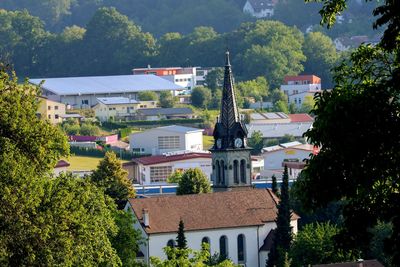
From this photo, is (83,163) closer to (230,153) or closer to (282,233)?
(230,153)

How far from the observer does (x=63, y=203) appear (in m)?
21.0

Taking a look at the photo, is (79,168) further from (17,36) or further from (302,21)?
(302,21)

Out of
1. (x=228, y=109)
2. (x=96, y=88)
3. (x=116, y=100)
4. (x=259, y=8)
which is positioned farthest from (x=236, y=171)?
(x=259, y=8)

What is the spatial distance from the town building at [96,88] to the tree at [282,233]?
199ft

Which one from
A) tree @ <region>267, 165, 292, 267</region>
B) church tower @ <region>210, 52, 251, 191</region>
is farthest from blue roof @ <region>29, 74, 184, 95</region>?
tree @ <region>267, 165, 292, 267</region>

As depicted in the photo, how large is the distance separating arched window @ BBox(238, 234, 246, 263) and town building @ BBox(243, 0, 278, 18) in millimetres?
113039

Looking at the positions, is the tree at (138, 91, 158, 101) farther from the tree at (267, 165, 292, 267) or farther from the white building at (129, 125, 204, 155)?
the tree at (267, 165, 292, 267)

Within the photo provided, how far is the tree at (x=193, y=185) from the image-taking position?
54.3m

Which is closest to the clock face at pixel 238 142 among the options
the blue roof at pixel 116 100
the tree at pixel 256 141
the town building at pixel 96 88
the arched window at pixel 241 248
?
the arched window at pixel 241 248

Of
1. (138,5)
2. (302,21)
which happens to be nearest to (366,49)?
(302,21)

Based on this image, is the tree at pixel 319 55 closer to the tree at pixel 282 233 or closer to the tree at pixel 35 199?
the tree at pixel 282 233

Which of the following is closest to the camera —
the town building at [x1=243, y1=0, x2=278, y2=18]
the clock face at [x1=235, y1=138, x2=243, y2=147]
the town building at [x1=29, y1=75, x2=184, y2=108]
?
the clock face at [x1=235, y1=138, x2=243, y2=147]

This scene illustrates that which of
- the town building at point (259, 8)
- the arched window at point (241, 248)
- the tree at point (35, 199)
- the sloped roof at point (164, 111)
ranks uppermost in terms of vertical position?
the town building at point (259, 8)

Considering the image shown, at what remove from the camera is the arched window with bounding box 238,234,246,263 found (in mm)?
47559
